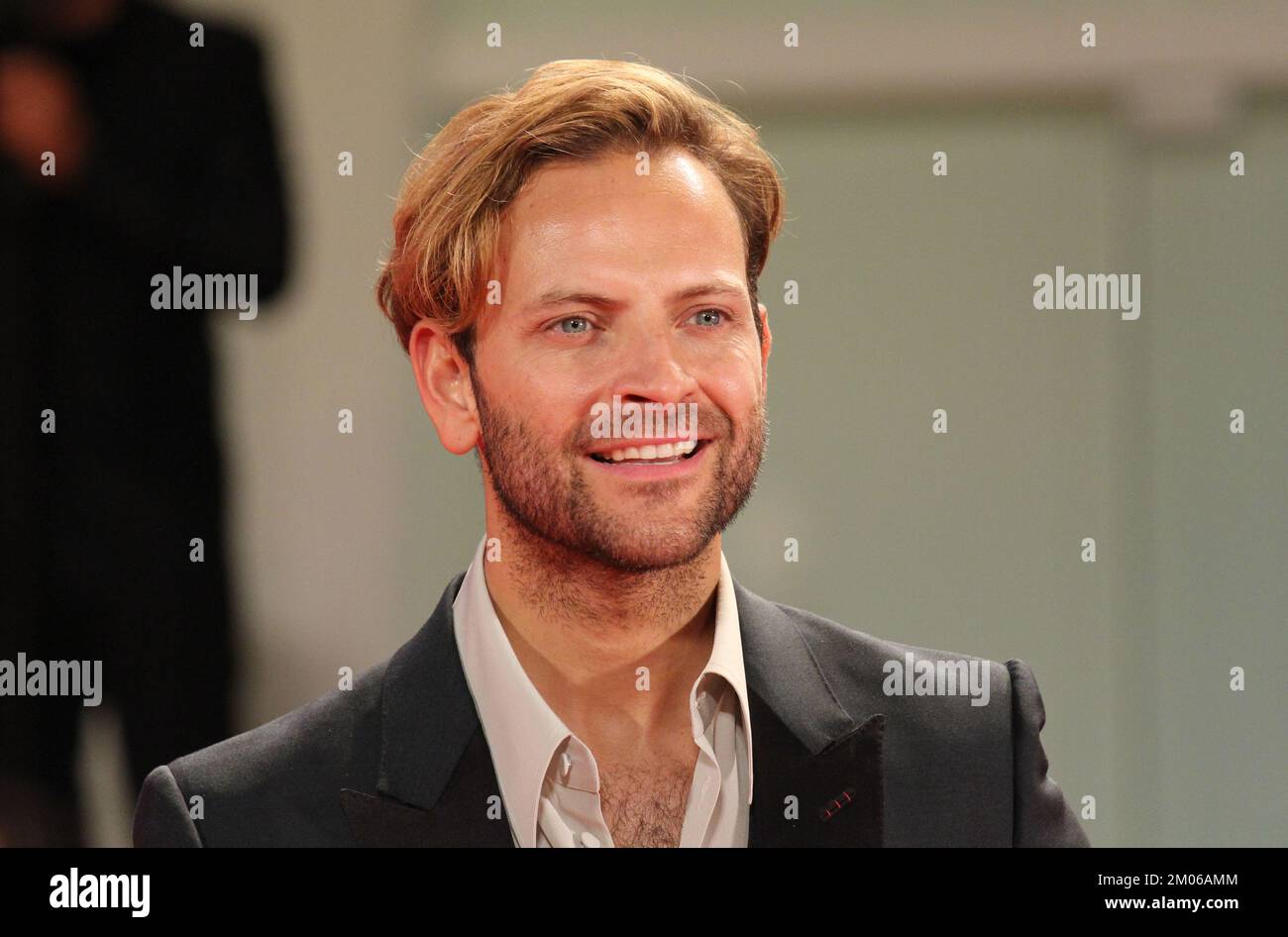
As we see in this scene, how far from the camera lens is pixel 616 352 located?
8.77 feet

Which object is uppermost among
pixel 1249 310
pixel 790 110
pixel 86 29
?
pixel 86 29

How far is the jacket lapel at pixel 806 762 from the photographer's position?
8.93 feet

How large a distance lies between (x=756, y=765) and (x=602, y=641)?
0.33 m

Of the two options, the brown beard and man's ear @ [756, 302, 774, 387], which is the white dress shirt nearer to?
the brown beard

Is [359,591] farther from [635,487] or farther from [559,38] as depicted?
[559,38]

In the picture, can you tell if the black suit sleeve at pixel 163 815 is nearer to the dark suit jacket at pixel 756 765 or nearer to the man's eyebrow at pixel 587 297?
the dark suit jacket at pixel 756 765

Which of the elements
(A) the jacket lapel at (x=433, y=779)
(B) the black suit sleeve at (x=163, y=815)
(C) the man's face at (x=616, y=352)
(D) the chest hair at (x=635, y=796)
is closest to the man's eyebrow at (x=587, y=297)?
(C) the man's face at (x=616, y=352)

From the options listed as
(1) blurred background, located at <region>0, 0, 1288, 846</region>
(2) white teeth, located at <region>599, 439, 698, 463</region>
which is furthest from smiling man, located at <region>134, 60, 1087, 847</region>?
(1) blurred background, located at <region>0, 0, 1288, 846</region>

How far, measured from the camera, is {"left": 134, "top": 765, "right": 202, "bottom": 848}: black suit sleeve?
2.72 metres

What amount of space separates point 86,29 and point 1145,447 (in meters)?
2.08

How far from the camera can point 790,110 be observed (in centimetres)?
298

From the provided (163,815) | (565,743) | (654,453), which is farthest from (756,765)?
(163,815)

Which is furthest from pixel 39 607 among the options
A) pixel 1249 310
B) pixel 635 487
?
pixel 1249 310
